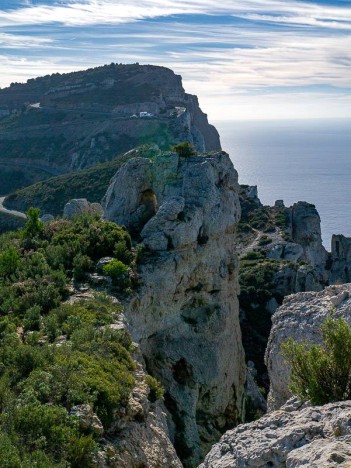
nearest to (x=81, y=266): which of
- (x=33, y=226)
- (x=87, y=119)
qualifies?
(x=33, y=226)

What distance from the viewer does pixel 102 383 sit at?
11664 millimetres

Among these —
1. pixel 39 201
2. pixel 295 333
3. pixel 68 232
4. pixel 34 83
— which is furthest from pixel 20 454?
pixel 34 83

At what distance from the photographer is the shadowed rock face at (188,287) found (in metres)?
21.6

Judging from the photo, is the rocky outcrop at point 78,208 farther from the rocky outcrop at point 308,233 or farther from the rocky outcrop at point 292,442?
the rocky outcrop at point 308,233

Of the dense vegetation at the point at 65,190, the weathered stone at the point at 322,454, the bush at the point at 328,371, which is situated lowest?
the weathered stone at the point at 322,454

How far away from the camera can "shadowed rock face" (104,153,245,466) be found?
21562mm

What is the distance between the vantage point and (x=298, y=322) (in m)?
14.1

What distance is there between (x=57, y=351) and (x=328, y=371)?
237 inches

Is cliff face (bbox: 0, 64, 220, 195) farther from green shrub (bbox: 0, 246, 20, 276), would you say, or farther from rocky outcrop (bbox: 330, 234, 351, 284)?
green shrub (bbox: 0, 246, 20, 276)

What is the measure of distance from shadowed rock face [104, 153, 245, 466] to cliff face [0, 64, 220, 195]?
60.7 meters

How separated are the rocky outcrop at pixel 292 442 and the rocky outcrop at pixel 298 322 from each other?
5.00 m

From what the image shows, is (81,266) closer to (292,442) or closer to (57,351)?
(57,351)

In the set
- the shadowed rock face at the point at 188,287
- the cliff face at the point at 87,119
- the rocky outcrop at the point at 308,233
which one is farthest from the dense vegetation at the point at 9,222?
the shadowed rock face at the point at 188,287

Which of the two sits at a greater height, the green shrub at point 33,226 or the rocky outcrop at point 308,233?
the rocky outcrop at point 308,233
